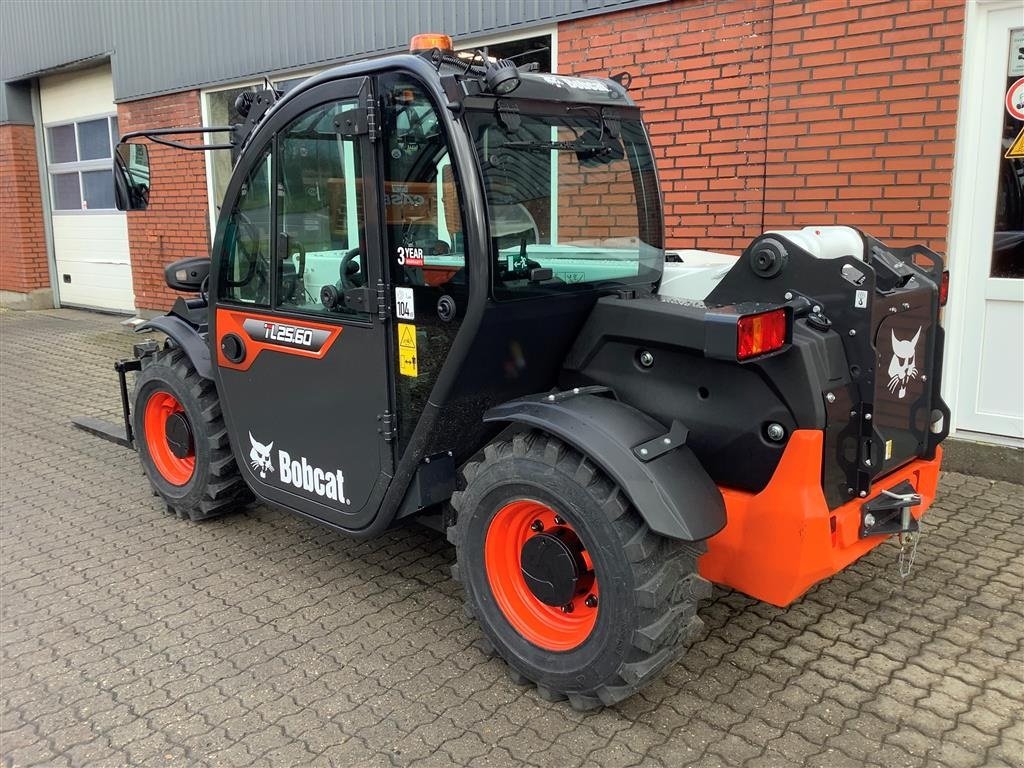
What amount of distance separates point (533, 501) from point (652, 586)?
1.55ft

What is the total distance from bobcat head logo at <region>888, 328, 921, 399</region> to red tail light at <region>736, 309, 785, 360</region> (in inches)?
22.0

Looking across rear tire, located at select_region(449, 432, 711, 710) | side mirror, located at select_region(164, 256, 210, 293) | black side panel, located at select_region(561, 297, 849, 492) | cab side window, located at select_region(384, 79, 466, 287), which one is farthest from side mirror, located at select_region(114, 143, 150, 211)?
black side panel, located at select_region(561, 297, 849, 492)

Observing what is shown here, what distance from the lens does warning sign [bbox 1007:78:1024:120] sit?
464 centimetres

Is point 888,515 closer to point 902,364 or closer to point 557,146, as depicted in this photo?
point 902,364

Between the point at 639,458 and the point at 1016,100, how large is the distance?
3.66 metres

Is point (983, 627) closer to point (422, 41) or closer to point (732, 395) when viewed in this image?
point (732, 395)

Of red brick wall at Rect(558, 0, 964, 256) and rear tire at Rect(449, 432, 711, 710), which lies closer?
rear tire at Rect(449, 432, 711, 710)

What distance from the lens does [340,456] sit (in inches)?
131

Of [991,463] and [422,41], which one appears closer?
[422,41]

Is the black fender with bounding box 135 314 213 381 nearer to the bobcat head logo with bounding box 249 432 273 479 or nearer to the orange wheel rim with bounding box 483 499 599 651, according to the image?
the bobcat head logo with bounding box 249 432 273 479

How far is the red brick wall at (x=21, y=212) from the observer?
41.7 ft

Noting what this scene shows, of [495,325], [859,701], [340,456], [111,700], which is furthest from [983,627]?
[111,700]

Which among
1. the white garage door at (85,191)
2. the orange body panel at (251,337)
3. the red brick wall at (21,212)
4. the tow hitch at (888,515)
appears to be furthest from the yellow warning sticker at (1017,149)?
the red brick wall at (21,212)

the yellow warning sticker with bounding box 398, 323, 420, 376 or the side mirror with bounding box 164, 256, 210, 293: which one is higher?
the side mirror with bounding box 164, 256, 210, 293
